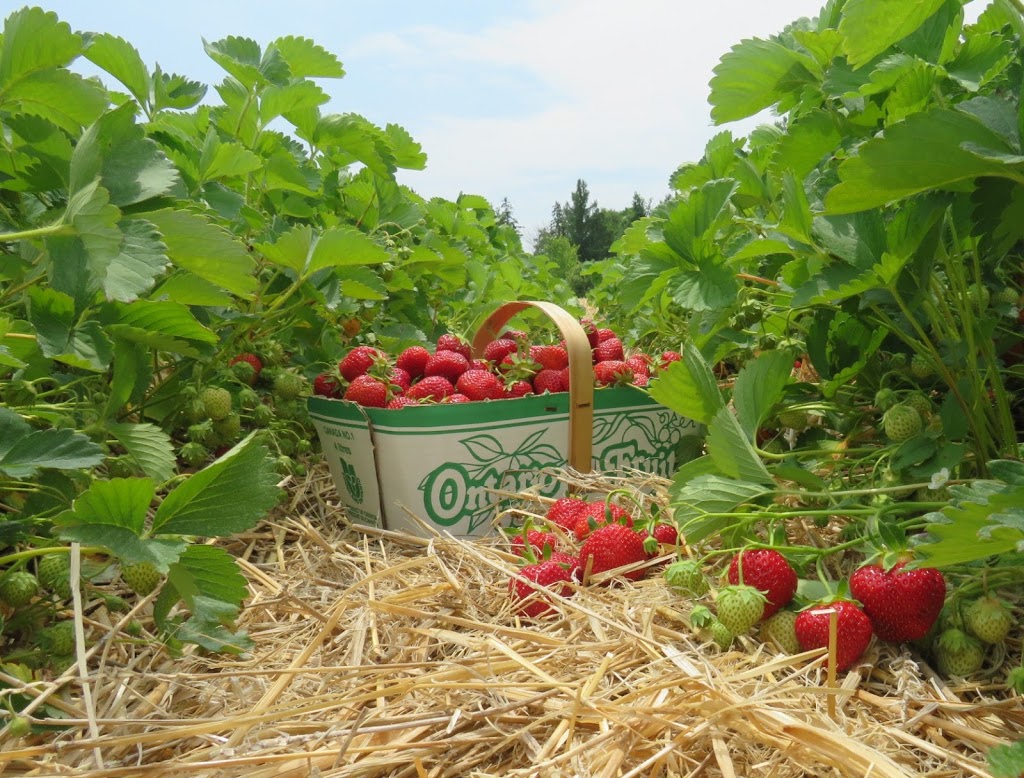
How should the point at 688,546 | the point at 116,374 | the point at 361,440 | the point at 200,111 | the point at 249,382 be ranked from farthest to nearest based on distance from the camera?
the point at 200,111 → the point at 249,382 → the point at 361,440 → the point at 688,546 → the point at 116,374

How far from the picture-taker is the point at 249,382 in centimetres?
187

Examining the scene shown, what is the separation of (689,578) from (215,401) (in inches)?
35.7

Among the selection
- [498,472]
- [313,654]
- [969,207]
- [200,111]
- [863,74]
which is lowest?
[313,654]

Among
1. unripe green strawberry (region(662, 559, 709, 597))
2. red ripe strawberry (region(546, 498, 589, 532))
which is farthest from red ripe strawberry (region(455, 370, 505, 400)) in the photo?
unripe green strawberry (region(662, 559, 709, 597))

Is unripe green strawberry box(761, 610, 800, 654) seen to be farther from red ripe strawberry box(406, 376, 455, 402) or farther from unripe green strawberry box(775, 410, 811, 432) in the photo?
red ripe strawberry box(406, 376, 455, 402)

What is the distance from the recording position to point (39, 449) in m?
0.88

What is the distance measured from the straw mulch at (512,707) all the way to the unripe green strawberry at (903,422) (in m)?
0.29

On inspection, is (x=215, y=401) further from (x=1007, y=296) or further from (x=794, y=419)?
(x=1007, y=296)

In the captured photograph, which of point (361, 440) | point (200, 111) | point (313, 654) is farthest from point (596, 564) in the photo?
point (200, 111)

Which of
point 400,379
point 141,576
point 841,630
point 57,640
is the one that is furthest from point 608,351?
point 57,640

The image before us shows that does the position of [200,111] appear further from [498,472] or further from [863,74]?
[863,74]

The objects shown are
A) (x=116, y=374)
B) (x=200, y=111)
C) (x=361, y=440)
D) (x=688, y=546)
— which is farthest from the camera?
(x=200, y=111)

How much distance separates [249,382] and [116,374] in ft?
2.44

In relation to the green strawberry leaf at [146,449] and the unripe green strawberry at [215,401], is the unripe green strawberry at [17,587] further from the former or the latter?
the unripe green strawberry at [215,401]
